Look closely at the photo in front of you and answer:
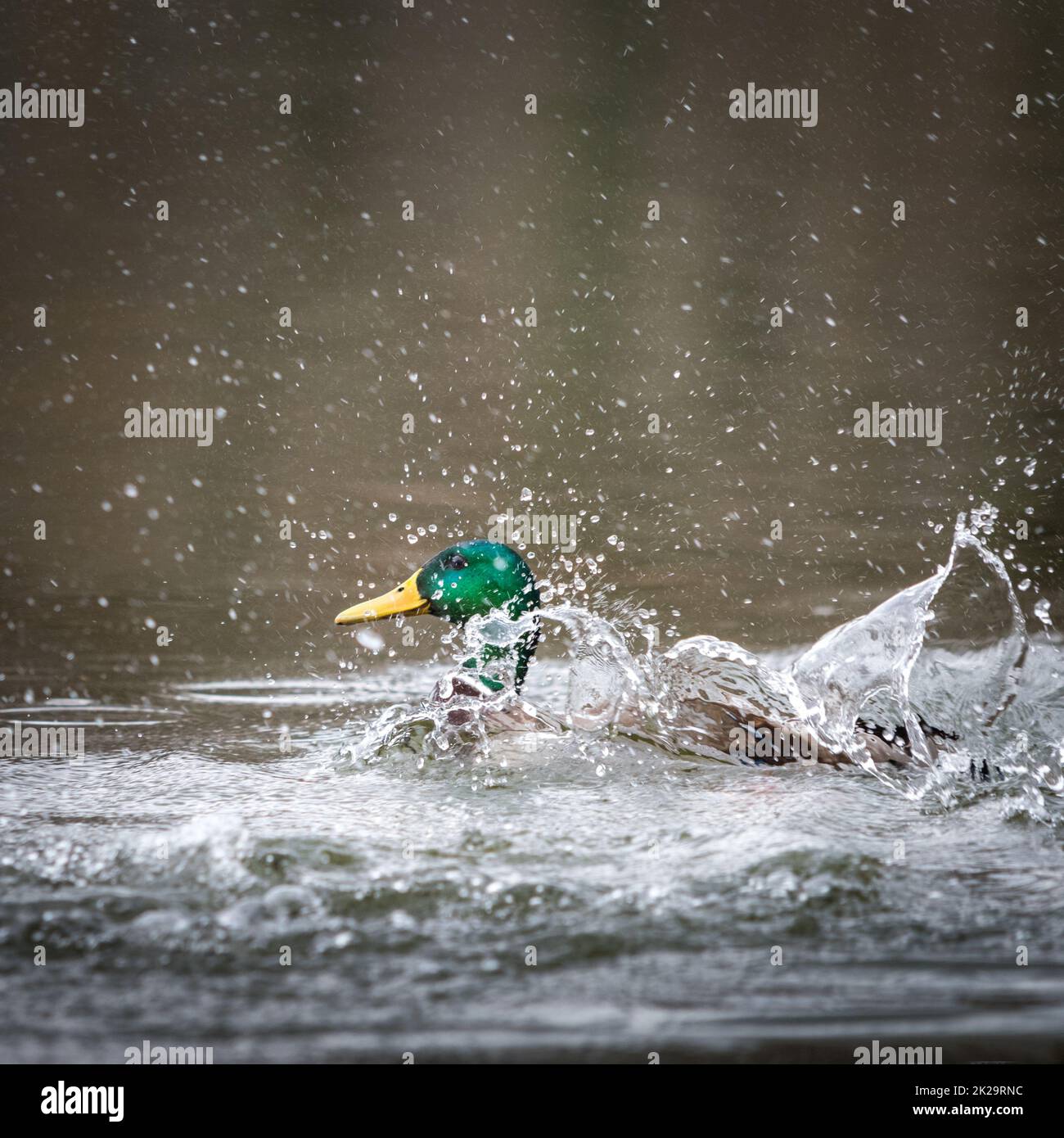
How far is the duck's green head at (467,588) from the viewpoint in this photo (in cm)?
344

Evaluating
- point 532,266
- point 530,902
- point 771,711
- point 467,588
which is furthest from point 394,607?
point 532,266

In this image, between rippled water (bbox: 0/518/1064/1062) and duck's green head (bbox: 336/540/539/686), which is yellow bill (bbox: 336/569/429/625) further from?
rippled water (bbox: 0/518/1064/1062)

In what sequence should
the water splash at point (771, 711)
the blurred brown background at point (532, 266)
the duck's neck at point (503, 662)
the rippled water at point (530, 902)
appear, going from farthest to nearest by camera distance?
the blurred brown background at point (532, 266) → the duck's neck at point (503, 662) → the water splash at point (771, 711) → the rippled water at point (530, 902)

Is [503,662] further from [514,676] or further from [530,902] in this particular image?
[530,902]

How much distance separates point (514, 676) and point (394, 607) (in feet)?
1.26

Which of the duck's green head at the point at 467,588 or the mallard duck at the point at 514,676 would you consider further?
the duck's green head at the point at 467,588

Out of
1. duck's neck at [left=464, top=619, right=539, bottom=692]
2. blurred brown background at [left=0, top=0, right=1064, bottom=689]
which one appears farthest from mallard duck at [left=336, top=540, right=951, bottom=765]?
blurred brown background at [left=0, top=0, right=1064, bottom=689]

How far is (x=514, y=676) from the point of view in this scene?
3355mm

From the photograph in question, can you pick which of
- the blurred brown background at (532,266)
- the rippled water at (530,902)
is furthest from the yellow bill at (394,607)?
the blurred brown background at (532,266)

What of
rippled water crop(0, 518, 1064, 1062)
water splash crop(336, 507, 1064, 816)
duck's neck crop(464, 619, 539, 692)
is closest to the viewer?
rippled water crop(0, 518, 1064, 1062)

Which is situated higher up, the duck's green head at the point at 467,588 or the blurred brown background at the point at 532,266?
the blurred brown background at the point at 532,266

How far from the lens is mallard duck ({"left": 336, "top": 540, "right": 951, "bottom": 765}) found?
308 cm

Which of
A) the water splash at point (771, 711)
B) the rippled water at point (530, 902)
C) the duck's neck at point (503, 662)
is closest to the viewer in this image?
the rippled water at point (530, 902)

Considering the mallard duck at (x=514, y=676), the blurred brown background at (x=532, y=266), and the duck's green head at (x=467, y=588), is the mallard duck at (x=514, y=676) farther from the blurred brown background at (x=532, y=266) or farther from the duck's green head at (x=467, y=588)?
the blurred brown background at (x=532, y=266)
